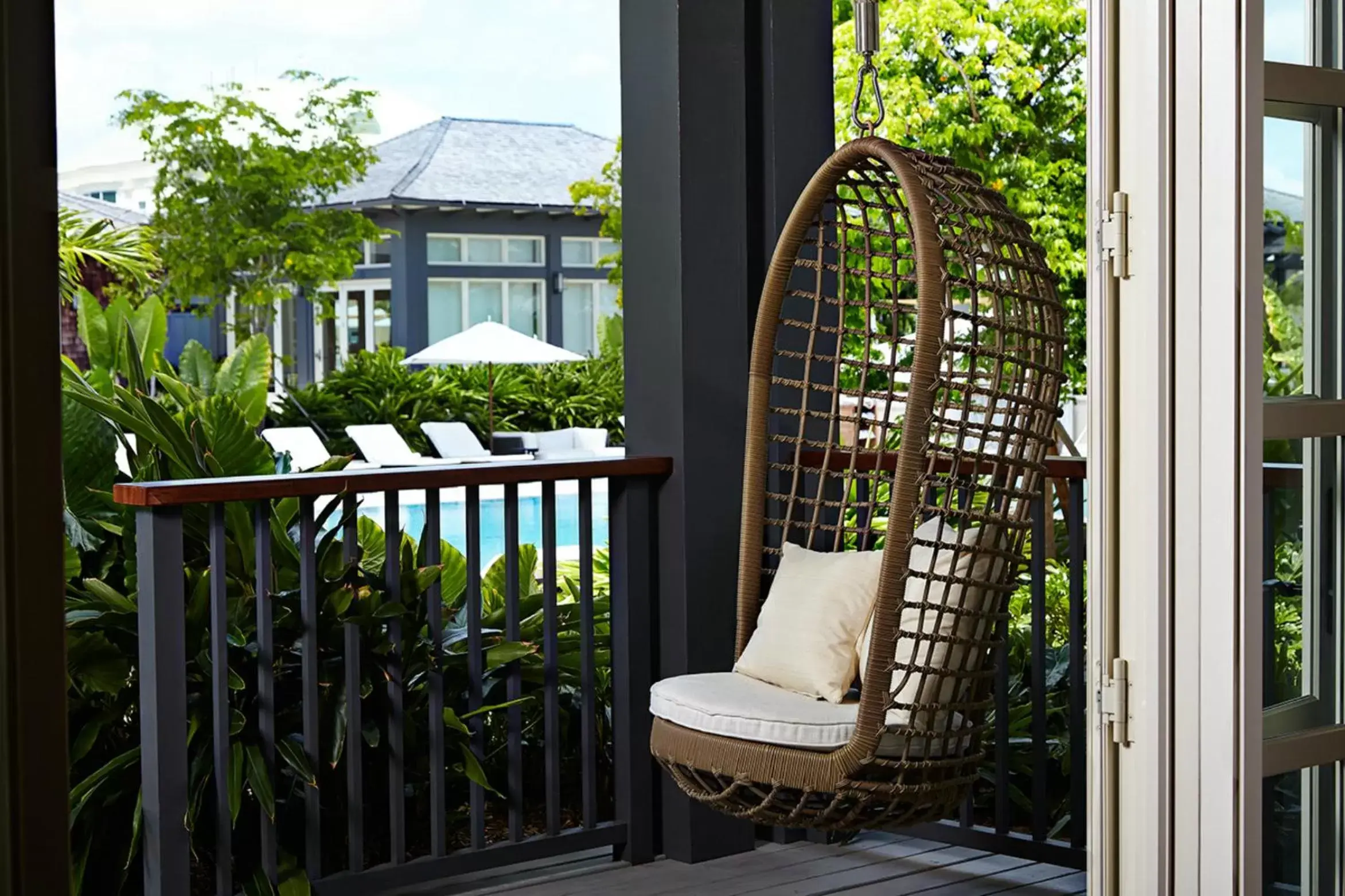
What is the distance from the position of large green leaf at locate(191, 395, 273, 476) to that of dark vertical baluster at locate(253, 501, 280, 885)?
0.70 meters

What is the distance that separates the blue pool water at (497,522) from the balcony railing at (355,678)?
318 inches

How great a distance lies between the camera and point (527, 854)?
328 centimetres

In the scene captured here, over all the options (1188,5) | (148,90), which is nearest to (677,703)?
(1188,5)

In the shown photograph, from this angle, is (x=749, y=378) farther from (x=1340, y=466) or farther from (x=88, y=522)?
(x=88, y=522)

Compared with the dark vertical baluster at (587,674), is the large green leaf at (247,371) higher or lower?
higher

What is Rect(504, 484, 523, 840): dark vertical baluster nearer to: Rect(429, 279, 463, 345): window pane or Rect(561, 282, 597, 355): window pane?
Rect(429, 279, 463, 345): window pane

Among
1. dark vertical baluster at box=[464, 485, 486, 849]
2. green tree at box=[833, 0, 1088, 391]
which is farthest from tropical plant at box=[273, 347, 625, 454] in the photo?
dark vertical baluster at box=[464, 485, 486, 849]

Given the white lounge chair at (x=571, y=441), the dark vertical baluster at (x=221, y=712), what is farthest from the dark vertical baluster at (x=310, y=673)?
the white lounge chair at (x=571, y=441)

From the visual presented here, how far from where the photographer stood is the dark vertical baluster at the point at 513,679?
3.25 metres

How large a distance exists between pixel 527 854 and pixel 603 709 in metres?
0.64

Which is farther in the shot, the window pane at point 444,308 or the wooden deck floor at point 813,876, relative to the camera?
the window pane at point 444,308

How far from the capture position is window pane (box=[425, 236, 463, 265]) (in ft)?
74.2

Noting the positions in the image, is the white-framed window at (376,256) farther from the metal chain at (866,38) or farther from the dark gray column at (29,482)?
the dark gray column at (29,482)

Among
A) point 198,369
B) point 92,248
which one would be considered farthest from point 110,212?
point 198,369
